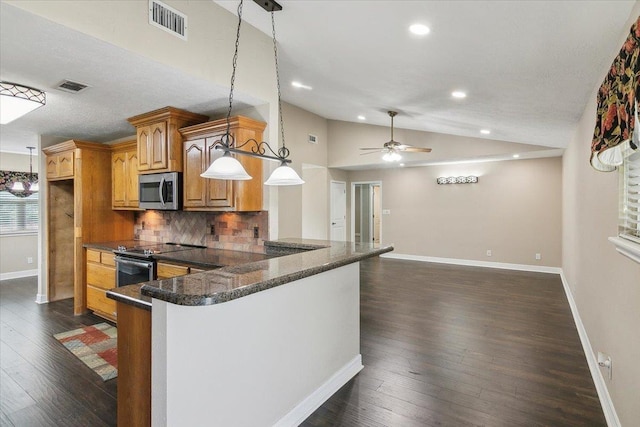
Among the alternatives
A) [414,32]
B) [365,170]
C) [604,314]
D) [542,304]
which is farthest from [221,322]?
[365,170]

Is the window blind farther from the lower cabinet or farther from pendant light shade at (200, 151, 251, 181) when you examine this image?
the lower cabinet

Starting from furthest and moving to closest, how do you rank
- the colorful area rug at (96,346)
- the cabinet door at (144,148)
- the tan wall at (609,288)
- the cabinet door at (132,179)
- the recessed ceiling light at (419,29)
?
the cabinet door at (132,179) → the cabinet door at (144,148) → the colorful area rug at (96,346) → the recessed ceiling light at (419,29) → the tan wall at (609,288)

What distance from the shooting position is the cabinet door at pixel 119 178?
4.63m

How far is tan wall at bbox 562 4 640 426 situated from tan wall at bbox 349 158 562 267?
365 cm

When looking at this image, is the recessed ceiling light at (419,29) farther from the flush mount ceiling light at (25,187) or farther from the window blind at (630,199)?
the flush mount ceiling light at (25,187)

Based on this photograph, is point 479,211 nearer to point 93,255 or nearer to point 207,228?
point 207,228

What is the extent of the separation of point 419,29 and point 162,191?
10.2ft

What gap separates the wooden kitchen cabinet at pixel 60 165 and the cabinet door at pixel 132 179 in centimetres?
80

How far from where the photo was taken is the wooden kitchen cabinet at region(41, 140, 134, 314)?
4543 mm

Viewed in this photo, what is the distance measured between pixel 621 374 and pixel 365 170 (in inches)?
295

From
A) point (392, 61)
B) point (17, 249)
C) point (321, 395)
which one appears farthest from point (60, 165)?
point (321, 395)

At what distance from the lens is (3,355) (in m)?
3.20

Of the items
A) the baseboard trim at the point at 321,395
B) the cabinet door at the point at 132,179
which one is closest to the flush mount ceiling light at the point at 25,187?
the cabinet door at the point at 132,179

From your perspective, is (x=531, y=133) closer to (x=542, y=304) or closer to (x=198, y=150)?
(x=542, y=304)
